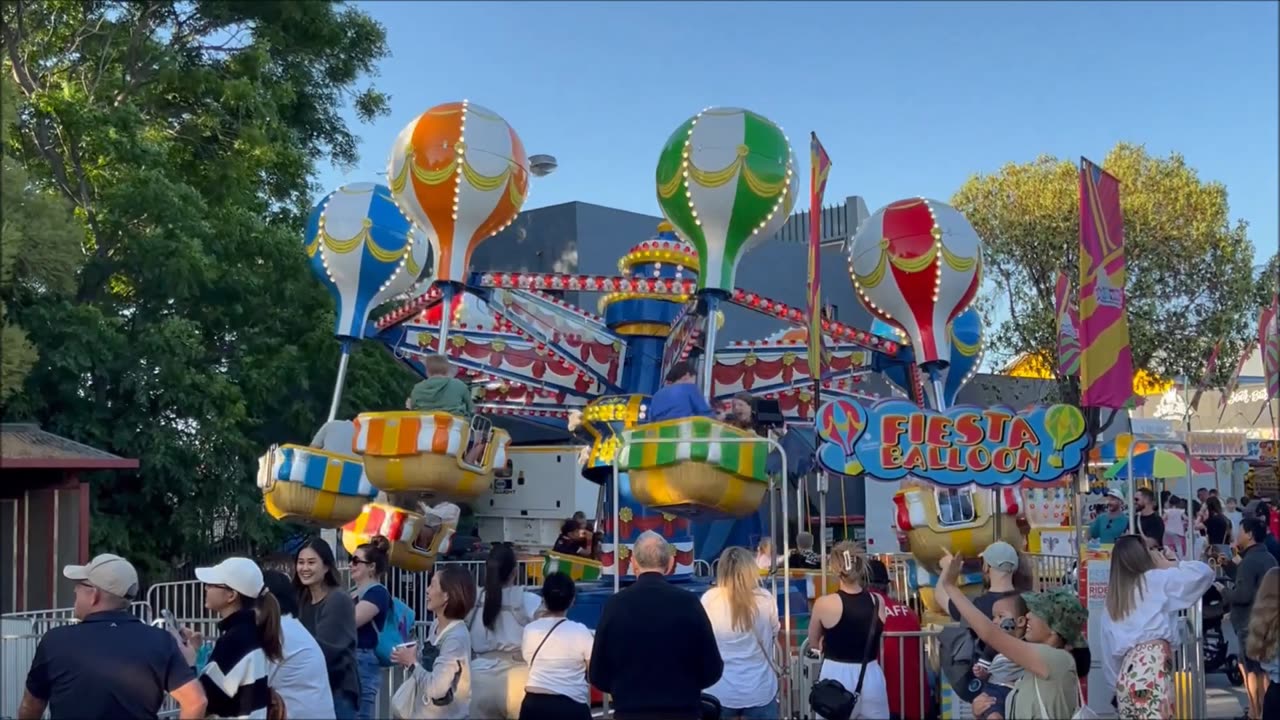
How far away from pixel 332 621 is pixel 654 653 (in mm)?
1601

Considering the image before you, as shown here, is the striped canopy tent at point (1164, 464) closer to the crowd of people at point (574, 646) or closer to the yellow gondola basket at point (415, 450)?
the crowd of people at point (574, 646)

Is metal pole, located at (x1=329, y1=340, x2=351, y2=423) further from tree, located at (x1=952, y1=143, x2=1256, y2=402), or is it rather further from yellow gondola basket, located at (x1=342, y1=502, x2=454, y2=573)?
tree, located at (x1=952, y1=143, x2=1256, y2=402)

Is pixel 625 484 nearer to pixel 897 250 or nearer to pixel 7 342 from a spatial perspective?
pixel 897 250

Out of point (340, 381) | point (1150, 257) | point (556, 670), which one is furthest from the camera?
point (1150, 257)

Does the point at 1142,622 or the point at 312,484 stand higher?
the point at 312,484

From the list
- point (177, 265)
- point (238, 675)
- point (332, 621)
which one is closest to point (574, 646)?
point (332, 621)

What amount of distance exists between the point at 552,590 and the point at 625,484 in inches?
226

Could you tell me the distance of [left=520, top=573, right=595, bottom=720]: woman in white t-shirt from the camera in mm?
5848

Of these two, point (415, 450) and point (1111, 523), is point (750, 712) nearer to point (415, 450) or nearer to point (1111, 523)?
point (415, 450)

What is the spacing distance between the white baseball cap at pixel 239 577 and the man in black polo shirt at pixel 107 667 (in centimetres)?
27

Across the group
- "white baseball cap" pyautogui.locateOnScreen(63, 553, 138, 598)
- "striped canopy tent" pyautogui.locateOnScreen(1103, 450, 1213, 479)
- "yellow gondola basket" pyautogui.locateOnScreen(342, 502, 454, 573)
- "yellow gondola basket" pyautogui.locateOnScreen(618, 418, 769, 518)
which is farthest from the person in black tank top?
"yellow gondola basket" pyautogui.locateOnScreen(342, 502, 454, 573)

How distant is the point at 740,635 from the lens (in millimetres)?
6914

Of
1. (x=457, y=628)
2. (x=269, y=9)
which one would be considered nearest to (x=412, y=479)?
(x=457, y=628)

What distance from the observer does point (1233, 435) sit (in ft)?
44.0
